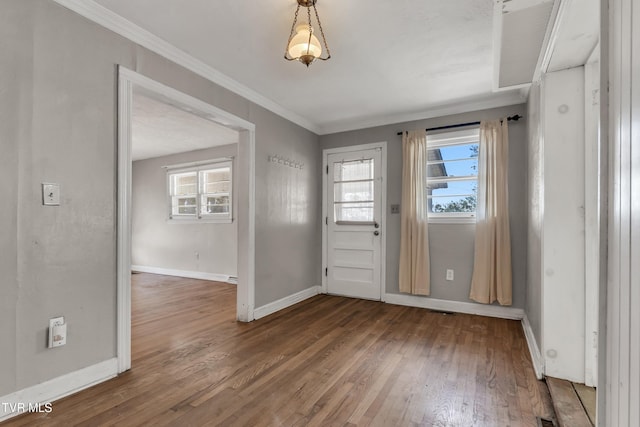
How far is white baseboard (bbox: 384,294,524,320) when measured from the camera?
10.7ft

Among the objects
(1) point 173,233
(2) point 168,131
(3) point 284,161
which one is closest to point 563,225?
(3) point 284,161

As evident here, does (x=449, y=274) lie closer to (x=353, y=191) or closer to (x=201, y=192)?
(x=353, y=191)

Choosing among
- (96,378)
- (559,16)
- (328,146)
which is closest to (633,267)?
(559,16)

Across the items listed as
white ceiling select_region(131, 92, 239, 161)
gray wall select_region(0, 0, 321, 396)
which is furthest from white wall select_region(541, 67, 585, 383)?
white ceiling select_region(131, 92, 239, 161)

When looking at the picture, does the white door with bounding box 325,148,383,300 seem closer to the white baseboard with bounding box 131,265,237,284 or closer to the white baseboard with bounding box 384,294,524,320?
the white baseboard with bounding box 384,294,524,320

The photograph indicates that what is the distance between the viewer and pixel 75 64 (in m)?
1.85

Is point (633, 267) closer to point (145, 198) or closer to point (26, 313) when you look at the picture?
point (26, 313)

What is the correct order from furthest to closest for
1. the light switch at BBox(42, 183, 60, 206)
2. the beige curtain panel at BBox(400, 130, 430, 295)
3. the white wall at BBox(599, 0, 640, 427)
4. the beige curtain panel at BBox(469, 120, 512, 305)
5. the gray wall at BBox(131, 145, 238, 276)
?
1. the gray wall at BBox(131, 145, 238, 276)
2. the beige curtain panel at BBox(400, 130, 430, 295)
3. the beige curtain panel at BBox(469, 120, 512, 305)
4. the light switch at BBox(42, 183, 60, 206)
5. the white wall at BBox(599, 0, 640, 427)

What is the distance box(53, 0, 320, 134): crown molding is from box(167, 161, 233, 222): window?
2384mm

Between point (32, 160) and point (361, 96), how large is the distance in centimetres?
287

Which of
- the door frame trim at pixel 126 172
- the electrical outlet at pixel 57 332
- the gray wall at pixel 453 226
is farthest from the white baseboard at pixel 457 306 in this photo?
the electrical outlet at pixel 57 332

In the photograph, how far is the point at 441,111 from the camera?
12.0 ft

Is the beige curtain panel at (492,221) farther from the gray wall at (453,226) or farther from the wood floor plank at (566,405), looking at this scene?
the wood floor plank at (566,405)

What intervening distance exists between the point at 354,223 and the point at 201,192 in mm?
3205
